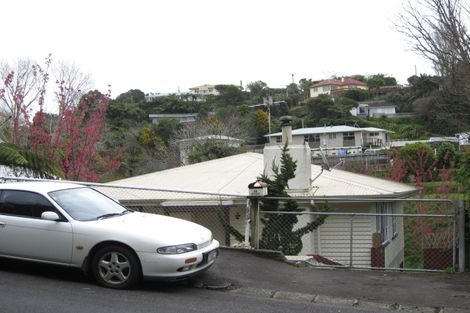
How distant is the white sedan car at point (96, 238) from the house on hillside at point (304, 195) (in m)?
3.77

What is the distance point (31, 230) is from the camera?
7098mm

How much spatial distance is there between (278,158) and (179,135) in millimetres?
31138

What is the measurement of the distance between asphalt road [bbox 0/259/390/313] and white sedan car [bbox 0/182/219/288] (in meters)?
0.26

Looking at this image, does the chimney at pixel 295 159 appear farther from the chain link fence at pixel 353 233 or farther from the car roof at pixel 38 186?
the car roof at pixel 38 186

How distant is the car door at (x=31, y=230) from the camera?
22.9ft

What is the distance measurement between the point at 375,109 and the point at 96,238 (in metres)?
90.2

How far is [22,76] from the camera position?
87.0ft

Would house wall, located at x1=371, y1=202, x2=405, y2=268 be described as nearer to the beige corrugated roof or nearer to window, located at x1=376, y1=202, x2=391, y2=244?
window, located at x1=376, y1=202, x2=391, y2=244

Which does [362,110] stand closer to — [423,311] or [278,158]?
[278,158]

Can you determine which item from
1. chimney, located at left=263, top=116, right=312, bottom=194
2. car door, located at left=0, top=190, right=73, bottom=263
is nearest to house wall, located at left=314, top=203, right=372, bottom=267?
chimney, located at left=263, top=116, right=312, bottom=194

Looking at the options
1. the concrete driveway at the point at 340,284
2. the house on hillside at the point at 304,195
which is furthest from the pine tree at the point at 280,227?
the concrete driveway at the point at 340,284

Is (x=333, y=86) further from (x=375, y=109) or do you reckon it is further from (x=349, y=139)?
(x=349, y=139)

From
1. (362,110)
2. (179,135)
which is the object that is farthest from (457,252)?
(362,110)

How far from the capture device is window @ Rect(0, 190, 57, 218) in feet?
23.7
